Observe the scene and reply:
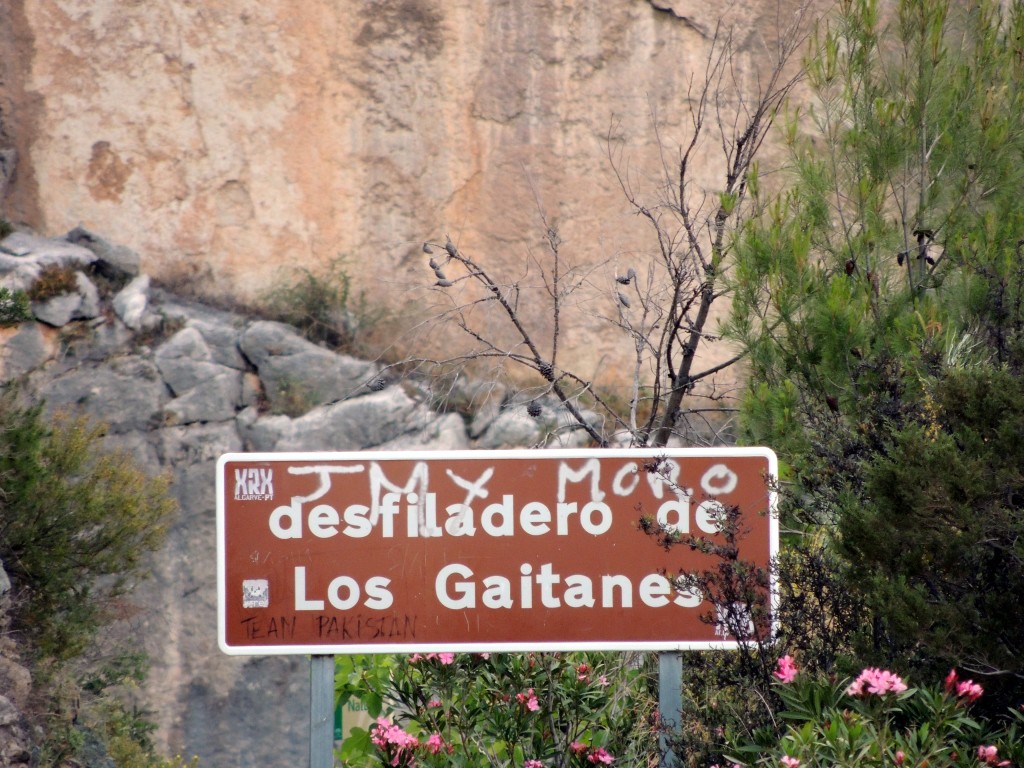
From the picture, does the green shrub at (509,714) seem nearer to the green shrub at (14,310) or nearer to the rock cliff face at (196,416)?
the green shrub at (14,310)

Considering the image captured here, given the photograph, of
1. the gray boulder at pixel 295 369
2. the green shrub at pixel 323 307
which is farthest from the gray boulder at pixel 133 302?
the green shrub at pixel 323 307

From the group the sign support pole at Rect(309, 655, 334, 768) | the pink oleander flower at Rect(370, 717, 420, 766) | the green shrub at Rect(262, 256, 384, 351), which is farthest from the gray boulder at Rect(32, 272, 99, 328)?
the sign support pole at Rect(309, 655, 334, 768)

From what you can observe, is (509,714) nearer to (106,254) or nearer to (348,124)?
(106,254)

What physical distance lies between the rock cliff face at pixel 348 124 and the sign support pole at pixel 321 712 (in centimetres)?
864

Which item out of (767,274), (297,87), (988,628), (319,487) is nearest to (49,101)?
(297,87)

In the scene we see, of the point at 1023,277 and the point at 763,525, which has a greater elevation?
the point at 1023,277

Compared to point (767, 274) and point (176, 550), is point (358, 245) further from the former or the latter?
point (767, 274)

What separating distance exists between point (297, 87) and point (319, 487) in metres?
9.46

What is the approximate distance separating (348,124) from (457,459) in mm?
9414

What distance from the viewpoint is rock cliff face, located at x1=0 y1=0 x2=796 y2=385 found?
11.2 meters

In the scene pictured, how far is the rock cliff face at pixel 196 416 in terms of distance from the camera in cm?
1001

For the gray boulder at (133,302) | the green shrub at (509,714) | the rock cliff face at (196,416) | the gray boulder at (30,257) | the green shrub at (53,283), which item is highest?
the gray boulder at (30,257)

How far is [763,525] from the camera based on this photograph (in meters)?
2.69

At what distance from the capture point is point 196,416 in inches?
407
